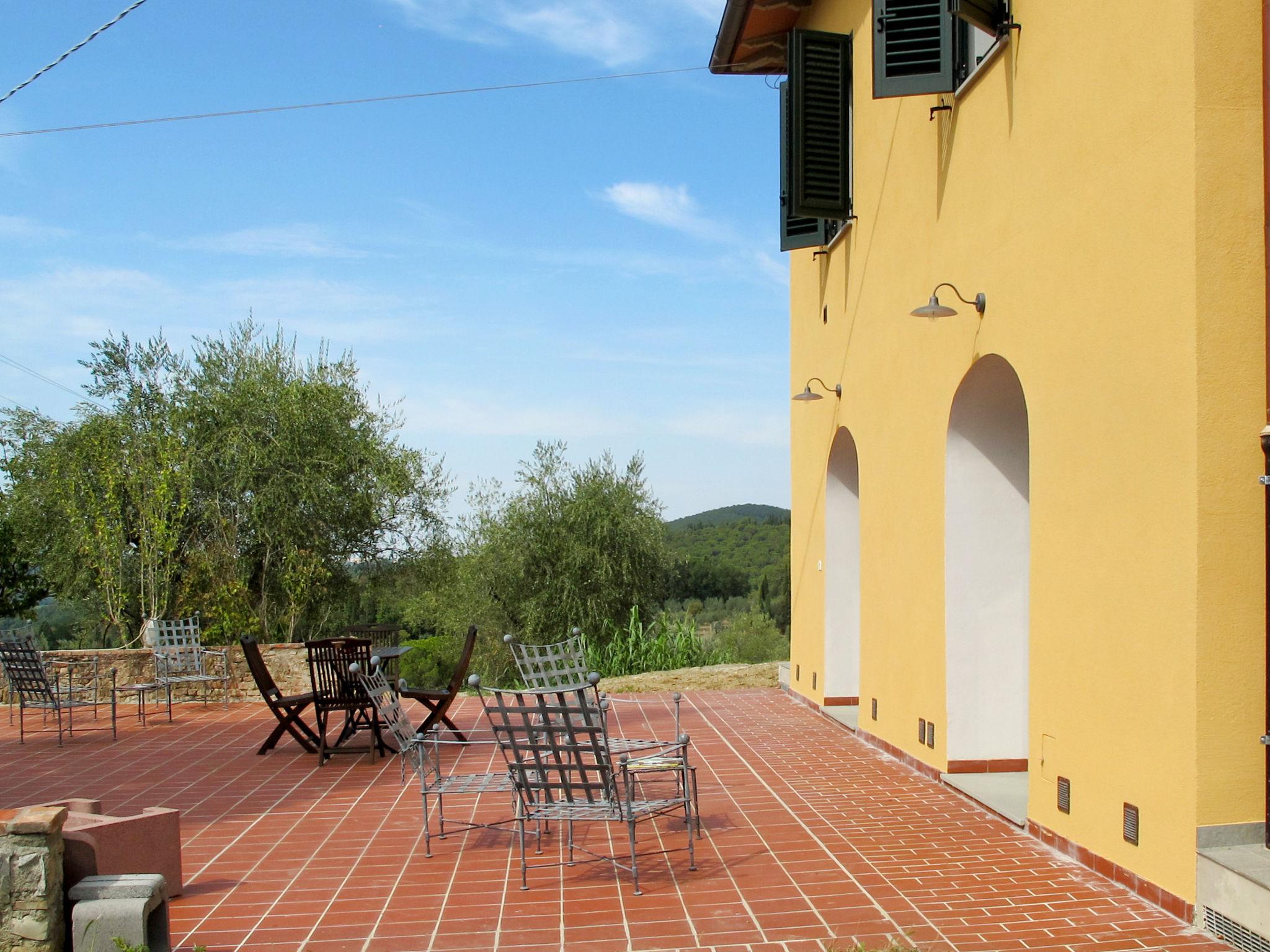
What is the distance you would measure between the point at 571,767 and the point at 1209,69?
3.57m

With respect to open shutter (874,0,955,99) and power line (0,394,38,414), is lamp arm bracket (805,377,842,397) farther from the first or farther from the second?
power line (0,394,38,414)

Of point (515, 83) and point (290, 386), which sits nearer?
point (515, 83)

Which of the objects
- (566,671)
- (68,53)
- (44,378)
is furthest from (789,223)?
(44,378)

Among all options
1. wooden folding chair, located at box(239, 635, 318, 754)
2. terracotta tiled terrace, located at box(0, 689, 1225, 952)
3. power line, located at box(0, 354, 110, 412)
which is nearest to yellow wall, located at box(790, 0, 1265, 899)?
terracotta tiled terrace, located at box(0, 689, 1225, 952)

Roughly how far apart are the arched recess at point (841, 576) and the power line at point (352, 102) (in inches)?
174

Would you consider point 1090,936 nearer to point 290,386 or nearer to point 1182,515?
point 1182,515

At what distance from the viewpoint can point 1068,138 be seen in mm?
4664

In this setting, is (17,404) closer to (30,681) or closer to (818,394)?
(30,681)

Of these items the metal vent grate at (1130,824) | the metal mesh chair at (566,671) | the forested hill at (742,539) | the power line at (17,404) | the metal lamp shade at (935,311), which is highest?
the power line at (17,404)

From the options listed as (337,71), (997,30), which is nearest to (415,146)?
(337,71)

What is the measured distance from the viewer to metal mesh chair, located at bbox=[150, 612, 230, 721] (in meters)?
10.5

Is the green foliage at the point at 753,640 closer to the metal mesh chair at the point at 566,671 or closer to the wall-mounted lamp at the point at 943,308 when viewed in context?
the metal mesh chair at the point at 566,671

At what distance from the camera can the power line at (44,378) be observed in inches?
569

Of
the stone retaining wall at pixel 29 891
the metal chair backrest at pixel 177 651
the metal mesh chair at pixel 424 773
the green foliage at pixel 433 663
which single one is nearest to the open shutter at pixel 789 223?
the metal mesh chair at pixel 424 773
